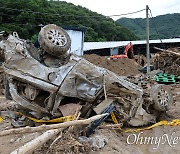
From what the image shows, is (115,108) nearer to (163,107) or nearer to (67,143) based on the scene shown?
(163,107)

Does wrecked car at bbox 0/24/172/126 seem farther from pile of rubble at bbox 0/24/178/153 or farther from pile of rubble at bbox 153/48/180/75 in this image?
pile of rubble at bbox 153/48/180/75

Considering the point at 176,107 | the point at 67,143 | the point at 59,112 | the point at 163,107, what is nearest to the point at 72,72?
the point at 59,112

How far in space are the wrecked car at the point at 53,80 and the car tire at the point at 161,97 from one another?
0.92 metres

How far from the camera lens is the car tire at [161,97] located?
771 centimetres

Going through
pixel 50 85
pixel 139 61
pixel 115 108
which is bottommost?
pixel 139 61

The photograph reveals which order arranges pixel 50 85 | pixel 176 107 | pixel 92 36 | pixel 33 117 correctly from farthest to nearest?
pixel 92 36, pixel 176 107, pixel 33 117, pixel 50 85

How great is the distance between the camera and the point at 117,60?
22625mm

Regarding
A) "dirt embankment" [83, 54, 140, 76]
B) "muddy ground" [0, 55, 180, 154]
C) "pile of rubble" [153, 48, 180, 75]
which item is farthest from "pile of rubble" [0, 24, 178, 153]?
"dirt embankment" [83, 54, 140, 76]

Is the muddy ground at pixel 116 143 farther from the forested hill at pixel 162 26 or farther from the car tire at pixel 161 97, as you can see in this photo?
the forested hill at pixel 162 26

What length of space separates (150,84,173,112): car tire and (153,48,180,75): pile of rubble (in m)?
9.10

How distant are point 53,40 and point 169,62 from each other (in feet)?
40.2

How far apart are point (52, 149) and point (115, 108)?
7.42 feet

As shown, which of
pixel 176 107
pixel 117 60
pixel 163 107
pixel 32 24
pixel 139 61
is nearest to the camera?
pixel 163 107

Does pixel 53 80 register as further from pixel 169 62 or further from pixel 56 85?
pixel 169 62
